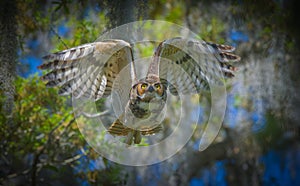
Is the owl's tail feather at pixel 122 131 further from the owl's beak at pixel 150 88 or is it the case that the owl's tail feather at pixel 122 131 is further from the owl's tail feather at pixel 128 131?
the owl's beak at pixel 150 88

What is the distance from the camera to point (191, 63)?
3.04m

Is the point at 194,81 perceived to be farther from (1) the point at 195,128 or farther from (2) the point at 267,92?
(1) the point at 195,128

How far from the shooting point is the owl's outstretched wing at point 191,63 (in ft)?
8.87

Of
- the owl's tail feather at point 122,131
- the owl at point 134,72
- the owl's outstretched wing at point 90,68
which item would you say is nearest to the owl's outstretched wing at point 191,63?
the owl at point 134,72

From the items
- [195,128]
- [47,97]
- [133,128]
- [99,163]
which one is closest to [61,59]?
[133,128]

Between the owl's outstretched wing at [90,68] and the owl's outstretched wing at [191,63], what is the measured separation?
275mm

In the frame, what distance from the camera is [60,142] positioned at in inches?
148

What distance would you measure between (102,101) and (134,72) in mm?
1050

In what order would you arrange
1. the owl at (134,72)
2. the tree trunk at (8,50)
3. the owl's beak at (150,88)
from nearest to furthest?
1. the owl's beak at (150,88)
2. the owl at (134,72)
3. the tree trunk at (8,50)

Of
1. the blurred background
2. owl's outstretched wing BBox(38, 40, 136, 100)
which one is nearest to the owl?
owl's outstretched wing BBox(38, 40, 136, 100)

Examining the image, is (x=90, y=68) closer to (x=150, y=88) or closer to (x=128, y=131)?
(x=128, y=131)

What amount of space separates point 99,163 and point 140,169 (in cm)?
76

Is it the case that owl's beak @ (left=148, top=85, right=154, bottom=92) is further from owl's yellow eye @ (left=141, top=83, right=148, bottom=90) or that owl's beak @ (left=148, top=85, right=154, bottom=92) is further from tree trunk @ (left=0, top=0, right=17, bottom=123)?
tree trunk @ (left=0, top=0, right=17, bottom=123)

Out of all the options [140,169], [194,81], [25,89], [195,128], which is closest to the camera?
[194,81]
